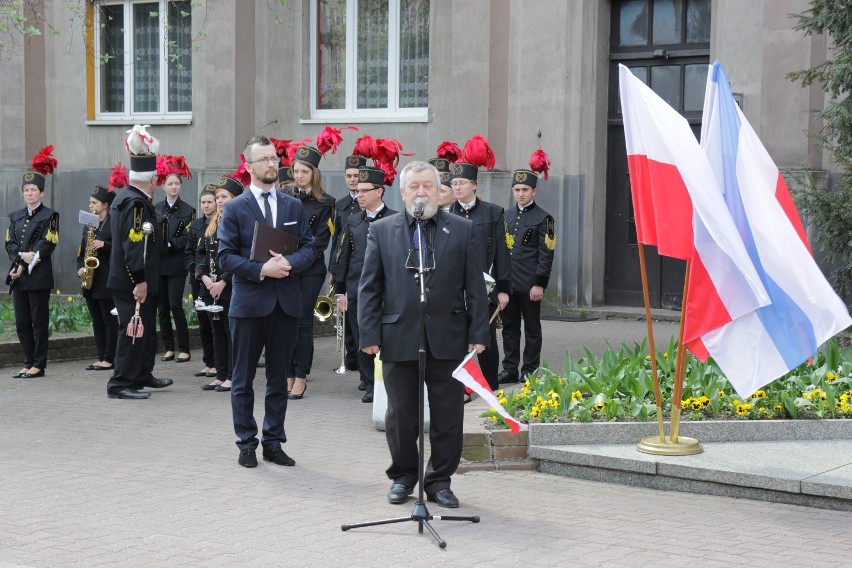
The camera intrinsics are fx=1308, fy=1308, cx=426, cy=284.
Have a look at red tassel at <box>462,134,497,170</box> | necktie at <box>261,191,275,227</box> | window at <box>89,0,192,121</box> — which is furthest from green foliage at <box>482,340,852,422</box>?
window at <box>89,0,192,121</box>

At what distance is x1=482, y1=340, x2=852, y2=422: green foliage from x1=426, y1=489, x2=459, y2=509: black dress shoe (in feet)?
4.78

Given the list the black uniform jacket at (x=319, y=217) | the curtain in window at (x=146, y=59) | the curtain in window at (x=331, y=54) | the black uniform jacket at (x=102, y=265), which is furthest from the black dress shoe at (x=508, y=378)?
the curtain in window at (x=146, y=59)

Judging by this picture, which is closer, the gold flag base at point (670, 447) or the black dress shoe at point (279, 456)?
the gold flag base at point (670, 447)

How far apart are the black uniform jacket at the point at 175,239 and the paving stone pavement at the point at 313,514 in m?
4.12

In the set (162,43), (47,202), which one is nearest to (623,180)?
(162,43)

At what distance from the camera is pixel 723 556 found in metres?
6.57

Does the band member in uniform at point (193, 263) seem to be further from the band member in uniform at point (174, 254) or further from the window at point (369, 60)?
the window at point (369, 60)

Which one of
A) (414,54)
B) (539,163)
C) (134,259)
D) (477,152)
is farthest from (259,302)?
(414,54)

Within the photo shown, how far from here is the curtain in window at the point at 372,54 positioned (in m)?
20.8

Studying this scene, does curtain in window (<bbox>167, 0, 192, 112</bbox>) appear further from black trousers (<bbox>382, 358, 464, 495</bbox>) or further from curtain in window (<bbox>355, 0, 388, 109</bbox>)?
black trousers (<bbox>382, 358, 464, 495</bbox>)

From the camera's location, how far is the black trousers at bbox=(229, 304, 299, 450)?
8859mm

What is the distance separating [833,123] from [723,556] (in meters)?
7.64

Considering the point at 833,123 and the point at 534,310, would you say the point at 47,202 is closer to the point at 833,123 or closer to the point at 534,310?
the point at 534,310

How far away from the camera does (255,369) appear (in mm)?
8883
